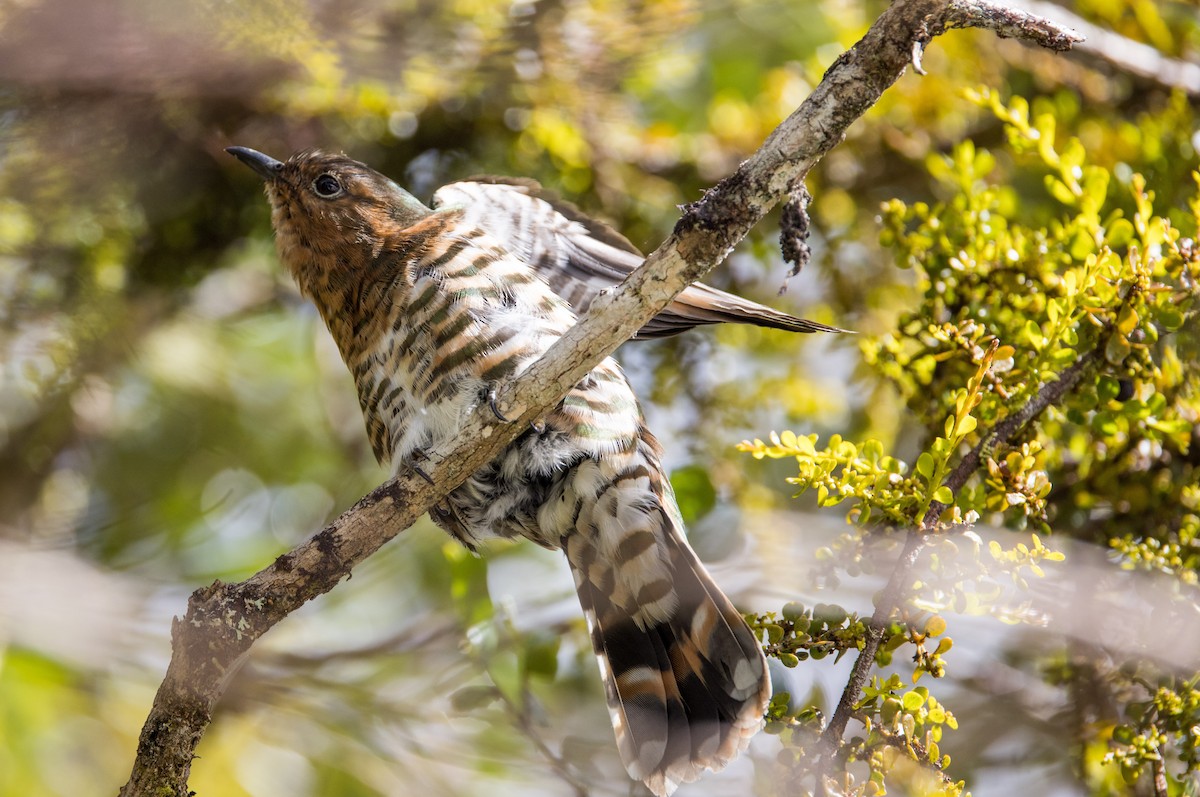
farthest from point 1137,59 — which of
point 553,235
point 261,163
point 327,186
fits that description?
point 261,163

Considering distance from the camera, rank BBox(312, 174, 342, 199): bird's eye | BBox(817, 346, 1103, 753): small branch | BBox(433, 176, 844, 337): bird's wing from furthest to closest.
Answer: BBox(312, 174, 342, 199): bird's eye < BBox(433, 176, 844, 337): bird's wing < BBox(817, 346, 1103, 753): small branch

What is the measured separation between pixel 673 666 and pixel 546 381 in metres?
0.98

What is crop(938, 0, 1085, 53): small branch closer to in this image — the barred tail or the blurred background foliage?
the blurred background foliage

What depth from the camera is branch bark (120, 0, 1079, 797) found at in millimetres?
1739

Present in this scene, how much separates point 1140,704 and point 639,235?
7.36 ft

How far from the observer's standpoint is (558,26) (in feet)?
11.6

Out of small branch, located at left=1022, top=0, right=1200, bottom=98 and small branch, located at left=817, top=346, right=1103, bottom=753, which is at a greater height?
small branch, located at left=1022, top=0, right=1200, bottom=98

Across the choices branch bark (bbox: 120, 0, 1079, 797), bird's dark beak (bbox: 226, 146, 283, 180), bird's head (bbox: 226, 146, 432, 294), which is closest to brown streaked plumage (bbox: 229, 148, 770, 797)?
bird's head (bbox: 226, 146, 432, 294)

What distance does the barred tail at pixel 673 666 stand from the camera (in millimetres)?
2561

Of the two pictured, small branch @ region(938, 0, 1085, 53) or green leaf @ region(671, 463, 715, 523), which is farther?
green leaf @ region(671, 463, 715, 523)

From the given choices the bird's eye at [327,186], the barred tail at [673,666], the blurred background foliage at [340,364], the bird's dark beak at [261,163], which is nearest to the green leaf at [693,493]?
the blurred background foliage at [340,364]

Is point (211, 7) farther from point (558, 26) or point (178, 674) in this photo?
point (178, 674)

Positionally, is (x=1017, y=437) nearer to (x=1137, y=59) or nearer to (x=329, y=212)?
(x=1137, y=59)

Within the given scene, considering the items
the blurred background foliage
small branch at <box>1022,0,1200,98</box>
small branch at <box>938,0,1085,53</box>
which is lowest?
the blurred background foliage
